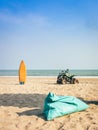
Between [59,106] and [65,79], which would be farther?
[65,79]

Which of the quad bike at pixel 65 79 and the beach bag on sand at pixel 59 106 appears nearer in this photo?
the beach bag on sand at pixel 59 106

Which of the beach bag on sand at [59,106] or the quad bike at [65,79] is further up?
the quad bike at [65,79]

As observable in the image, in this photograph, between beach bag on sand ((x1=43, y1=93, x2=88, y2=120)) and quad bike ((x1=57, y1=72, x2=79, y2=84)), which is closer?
beach bag on sand ((x1=43, y1=93, x2=88, y2=120))

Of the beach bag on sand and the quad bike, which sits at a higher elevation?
the quad bike

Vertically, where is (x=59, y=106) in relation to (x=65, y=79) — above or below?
below

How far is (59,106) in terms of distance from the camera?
22.0ft

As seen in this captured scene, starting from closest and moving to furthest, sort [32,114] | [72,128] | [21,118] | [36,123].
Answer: [72,128] < [36,123] < [21,118] < [32,114]

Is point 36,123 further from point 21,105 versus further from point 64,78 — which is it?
point 64,78

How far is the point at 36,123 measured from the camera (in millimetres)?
6051

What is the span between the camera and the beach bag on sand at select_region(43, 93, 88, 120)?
6477 mm

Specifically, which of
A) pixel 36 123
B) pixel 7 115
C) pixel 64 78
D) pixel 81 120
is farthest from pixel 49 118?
pixel 64 78

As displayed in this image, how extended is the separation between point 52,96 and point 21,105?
7.23 ft

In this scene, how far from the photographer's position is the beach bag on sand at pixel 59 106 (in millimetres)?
6477

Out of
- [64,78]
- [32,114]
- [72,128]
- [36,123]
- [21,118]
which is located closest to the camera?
[72,128]
